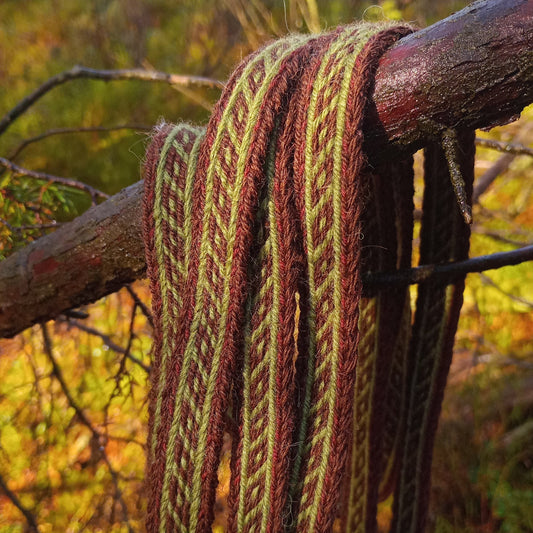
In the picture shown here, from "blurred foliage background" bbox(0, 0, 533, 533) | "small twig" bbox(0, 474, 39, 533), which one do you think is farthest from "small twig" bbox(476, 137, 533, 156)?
"small twig" bbox(0, 474, 39, 533)

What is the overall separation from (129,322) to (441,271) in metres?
1.24

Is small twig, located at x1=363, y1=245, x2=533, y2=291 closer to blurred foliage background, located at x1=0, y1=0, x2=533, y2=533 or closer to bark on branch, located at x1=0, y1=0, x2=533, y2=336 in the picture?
bark on branch, located at x1=0, y1=0, x2=533, y2=336

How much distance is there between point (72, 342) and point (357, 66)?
203cm

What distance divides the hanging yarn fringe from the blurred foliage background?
3.87ft

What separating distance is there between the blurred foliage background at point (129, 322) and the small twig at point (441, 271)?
3.61 ft

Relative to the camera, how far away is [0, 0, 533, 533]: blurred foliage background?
6.03 feet

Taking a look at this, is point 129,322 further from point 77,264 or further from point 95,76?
point 77,264

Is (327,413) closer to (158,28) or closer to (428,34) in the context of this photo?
(428,34)

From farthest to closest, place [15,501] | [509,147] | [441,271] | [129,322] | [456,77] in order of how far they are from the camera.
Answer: [129,322] → [15,501] → [509,147] → [441,271] → [456,77]

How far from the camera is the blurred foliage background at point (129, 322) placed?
1839 millimetres

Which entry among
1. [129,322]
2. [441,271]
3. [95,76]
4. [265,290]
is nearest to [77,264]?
[265,290]

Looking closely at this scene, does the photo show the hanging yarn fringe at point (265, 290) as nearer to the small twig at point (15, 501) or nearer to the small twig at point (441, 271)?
the small twig at point (441, 271)

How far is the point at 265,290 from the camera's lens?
45 centimetres

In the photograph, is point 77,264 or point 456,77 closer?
point 456,77
